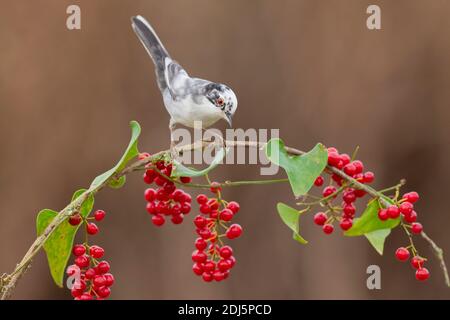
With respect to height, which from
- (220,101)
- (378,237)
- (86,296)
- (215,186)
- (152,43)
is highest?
(152,43)

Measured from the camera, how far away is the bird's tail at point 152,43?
211cm

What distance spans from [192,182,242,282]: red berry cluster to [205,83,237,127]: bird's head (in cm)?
41

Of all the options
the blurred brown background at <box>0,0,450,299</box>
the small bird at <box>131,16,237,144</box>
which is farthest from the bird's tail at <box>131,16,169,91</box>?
the blurred brown background at <box>0,0,450,299</box>

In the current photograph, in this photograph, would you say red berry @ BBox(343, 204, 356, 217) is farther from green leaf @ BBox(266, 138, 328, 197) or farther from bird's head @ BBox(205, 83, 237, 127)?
bird's head @ BBox(205, 83, 237, 127)

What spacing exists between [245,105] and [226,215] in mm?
2333

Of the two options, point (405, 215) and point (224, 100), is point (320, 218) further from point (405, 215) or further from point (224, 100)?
point (224, 100)

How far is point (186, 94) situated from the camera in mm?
2004

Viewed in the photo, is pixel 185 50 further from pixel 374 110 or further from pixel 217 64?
pixel 374 110

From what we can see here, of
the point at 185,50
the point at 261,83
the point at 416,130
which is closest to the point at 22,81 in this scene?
the point at 185,50

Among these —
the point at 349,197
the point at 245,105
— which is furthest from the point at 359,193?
the point at 245,105

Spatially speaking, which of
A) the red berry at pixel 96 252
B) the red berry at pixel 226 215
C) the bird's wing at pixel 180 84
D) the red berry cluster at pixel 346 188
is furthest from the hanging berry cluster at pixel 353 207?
the bird's wing at pixel 180 84

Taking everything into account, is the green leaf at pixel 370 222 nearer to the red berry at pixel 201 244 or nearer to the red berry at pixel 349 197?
the red berry at pixel 349 197

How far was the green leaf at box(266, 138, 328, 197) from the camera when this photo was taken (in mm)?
1242

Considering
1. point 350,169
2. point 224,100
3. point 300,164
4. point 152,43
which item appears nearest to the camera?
point 300,164
